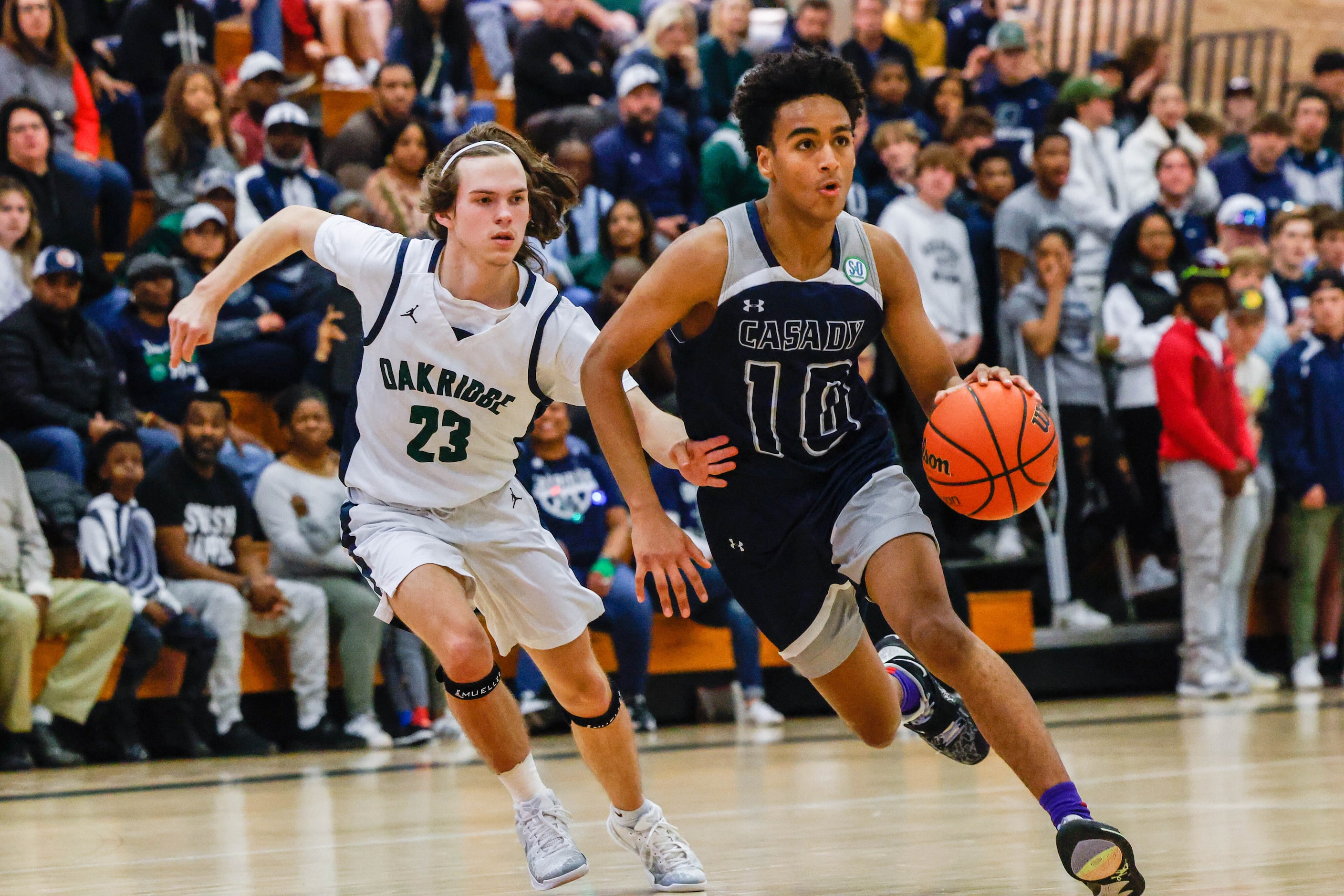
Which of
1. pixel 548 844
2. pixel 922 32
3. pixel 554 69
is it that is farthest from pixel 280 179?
pixel 922 32

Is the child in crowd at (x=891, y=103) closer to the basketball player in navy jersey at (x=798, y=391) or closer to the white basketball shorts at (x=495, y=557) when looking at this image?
the basketball player in navy jersey at (x=798, y=391)

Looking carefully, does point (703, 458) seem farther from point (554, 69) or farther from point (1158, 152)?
point (1158, 152)

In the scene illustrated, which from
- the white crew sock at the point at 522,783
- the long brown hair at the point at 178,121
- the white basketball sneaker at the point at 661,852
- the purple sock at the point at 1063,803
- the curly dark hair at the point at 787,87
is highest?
the long brown hair at the point at 178,121

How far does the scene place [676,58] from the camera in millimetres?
11258

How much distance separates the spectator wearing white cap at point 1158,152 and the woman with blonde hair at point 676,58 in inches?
120

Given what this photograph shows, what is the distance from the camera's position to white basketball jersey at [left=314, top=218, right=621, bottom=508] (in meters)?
4.38

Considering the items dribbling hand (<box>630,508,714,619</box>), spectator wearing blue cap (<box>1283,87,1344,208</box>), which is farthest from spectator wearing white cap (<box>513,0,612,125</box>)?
dribbling hand (<box>630,508,714,619</box>)

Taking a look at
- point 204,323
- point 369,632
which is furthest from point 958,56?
point 204,323

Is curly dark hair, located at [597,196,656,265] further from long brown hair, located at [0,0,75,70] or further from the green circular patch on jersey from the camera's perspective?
the green circular patch on jersey

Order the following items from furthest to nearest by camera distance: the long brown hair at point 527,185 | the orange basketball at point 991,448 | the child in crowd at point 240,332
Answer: the child in crowd at point 240,332
the long brown hair at point 527,185
the orange basketball at point 991,448

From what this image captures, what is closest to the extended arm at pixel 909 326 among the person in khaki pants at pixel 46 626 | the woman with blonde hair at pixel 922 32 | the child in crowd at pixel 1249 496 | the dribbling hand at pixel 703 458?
the dribbling hand at pixel 703 458

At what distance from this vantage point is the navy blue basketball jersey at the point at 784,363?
166 inches

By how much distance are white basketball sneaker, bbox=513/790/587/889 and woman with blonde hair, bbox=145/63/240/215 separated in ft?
20.2

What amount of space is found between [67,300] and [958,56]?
8491 mm
